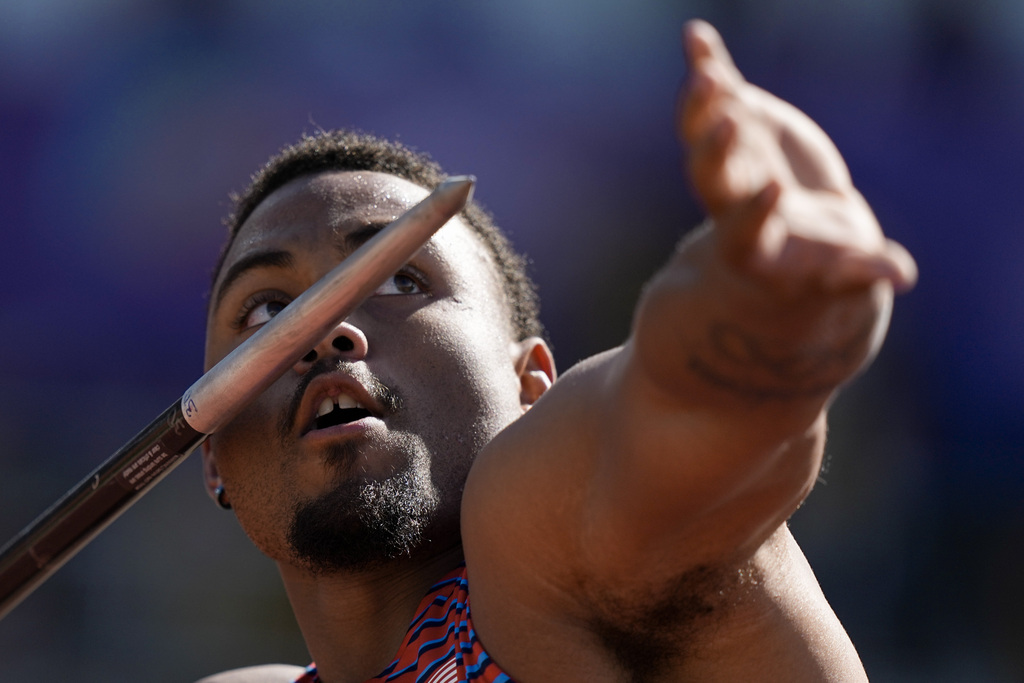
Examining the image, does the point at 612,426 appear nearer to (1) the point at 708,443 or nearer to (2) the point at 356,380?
(1) the point at 708,443

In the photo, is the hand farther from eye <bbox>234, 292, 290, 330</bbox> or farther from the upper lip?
eye <bbox>234, 292, 290, 330</bbox>

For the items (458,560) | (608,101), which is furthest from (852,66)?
(458,560)

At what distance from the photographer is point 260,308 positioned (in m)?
1.98

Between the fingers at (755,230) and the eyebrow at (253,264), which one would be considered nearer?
the fingers at (755,230)

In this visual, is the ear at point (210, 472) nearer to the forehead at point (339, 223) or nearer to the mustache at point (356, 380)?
the forehead at point (339, 223)

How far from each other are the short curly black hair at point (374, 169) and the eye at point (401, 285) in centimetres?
27

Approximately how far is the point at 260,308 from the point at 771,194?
139 centimetres

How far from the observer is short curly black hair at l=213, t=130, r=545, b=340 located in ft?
7.06

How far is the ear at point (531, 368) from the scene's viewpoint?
6.63ft

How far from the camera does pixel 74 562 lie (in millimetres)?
4871

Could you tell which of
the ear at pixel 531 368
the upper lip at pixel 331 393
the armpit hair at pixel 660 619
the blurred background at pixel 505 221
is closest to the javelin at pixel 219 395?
the upper lip at pixel 331 393

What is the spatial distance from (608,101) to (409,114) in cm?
120

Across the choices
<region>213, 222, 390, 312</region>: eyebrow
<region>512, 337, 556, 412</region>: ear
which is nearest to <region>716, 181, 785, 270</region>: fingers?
<region>213, 222, 390, 312</region>: eyebrow

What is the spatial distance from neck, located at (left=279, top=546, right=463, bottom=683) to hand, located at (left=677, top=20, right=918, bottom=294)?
1116mm
